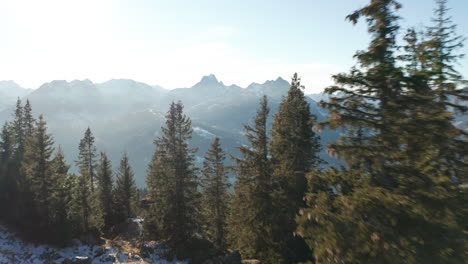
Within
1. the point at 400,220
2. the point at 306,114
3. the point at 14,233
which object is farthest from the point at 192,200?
the point at 400,220

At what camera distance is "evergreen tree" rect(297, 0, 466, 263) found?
18.8 ft

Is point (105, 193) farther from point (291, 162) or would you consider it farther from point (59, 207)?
point (291, 162)

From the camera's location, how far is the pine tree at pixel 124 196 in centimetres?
4156

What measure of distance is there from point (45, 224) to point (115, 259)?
10.4 meters

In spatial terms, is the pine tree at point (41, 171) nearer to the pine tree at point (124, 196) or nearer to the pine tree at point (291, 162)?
the pine tree at point (124, 196)

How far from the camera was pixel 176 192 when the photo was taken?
26.3m

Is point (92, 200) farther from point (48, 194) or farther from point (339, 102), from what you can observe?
point (339, 102)

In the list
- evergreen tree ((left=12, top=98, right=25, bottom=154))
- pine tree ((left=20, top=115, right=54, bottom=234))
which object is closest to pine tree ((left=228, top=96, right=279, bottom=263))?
pine tree ((left=20, top=115, right=54, bottom=234))

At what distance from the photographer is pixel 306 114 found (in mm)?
18625

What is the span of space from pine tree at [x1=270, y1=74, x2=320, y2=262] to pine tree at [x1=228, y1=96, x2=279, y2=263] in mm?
586

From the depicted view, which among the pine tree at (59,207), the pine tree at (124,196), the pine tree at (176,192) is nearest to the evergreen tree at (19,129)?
the pine tree at (59,207)

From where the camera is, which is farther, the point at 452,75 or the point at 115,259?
the point at 115,259

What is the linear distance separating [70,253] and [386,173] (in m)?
30.2

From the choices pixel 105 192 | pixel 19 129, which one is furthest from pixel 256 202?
pixel 19 129
